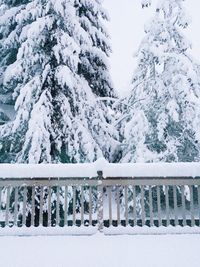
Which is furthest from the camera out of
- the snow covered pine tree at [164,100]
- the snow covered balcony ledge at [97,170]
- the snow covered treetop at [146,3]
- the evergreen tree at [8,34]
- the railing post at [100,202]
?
the snow covered treetop at [146,3]

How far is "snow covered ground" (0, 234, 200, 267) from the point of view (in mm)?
4113

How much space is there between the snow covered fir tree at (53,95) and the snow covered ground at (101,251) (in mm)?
3825

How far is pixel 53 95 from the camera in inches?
395

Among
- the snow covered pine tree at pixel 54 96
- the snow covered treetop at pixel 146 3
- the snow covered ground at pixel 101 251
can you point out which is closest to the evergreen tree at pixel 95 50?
the snow covered pine tree at pixel 54 96

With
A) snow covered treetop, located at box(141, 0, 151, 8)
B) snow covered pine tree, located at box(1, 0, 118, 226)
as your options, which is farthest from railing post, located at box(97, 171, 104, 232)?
snow covered treetop, located at box(141, 0, 151, 8)

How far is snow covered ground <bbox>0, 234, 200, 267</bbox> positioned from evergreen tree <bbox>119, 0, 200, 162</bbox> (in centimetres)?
438

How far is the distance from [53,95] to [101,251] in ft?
19.9

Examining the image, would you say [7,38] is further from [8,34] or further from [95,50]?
[95,50]

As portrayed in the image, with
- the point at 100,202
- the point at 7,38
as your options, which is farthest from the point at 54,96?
the point at 100,202

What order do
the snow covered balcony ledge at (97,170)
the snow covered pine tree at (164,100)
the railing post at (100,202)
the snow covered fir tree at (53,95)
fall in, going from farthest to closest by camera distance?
1. the snow covered pine tree at (164,100)
2. the snow covered fir tree at (53,95)
3. the snow covered balcony ledge at (97,170)
4. the railing post at (100,202)

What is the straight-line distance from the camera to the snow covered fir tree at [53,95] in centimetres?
939

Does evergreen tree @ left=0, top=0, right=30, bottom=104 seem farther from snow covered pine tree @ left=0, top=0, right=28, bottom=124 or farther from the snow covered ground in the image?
the snow covered ground

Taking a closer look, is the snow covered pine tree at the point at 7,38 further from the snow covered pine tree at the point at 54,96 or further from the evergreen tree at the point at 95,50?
the evergreen tree at the point at 95,50

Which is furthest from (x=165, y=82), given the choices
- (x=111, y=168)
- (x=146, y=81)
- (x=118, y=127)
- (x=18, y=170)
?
(x=18, y=170)
